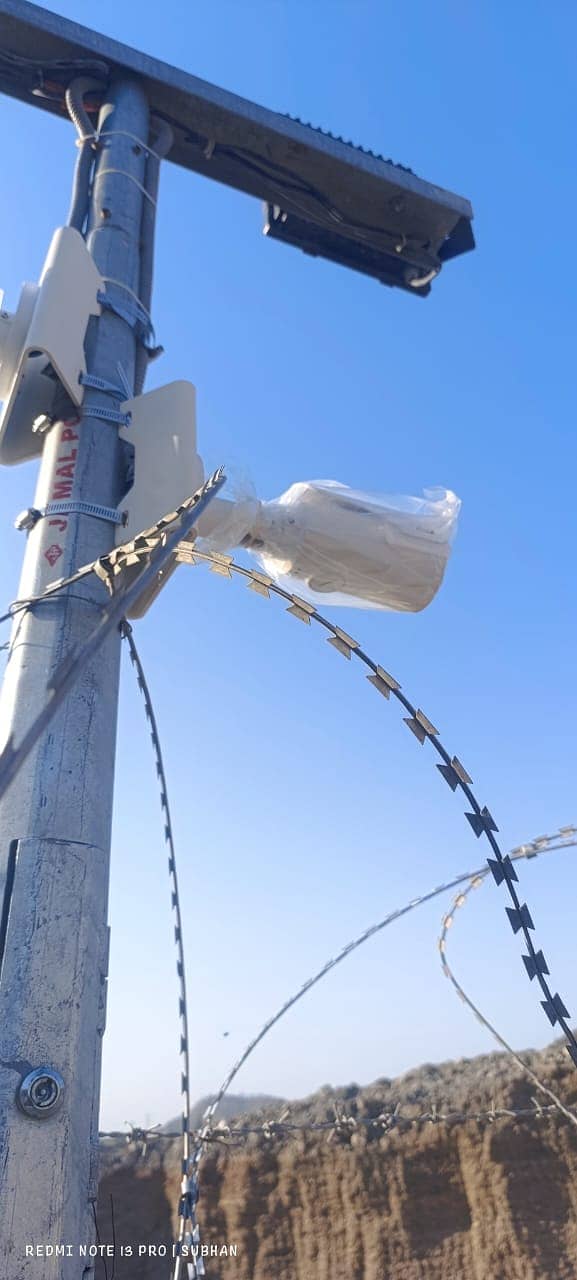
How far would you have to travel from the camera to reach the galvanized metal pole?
3242mm

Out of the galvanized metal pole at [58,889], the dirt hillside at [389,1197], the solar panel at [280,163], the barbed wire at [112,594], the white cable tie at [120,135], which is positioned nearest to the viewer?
the barbed wire at [112,594]

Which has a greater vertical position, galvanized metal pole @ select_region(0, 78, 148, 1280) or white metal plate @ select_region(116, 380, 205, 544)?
white metal plate @ select_region(116, 380, 205, 544)

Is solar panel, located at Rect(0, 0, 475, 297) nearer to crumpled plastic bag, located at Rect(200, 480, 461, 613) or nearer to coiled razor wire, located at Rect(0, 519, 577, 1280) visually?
crumpled plastic bag, located at Rect(200, 480, 461, 613)

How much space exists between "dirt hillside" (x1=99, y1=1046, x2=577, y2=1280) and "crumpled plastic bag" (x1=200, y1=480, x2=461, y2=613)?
1185 cm

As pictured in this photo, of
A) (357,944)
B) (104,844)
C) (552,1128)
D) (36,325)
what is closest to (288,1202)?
(552,1128)

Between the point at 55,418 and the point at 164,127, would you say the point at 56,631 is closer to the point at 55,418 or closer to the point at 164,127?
the point at 55,418

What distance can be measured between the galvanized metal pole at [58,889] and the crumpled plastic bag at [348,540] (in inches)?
44.8

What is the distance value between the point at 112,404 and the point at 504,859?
3.21 meters

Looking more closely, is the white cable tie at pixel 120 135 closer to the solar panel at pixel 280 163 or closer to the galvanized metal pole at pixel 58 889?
the solar panel at pixel 280 163

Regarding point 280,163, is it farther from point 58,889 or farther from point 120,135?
point 58,889

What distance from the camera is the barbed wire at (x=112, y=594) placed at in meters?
2.22

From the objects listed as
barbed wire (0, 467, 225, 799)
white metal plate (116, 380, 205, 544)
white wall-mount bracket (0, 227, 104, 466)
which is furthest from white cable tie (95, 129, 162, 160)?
barbed wire (0, 467, 225, 799)

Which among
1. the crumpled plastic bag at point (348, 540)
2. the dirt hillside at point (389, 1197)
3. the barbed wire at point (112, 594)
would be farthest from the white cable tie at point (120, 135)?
the dirt hillside at point (389, 1197)

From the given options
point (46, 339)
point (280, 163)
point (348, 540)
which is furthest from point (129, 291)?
point (280, 163)
